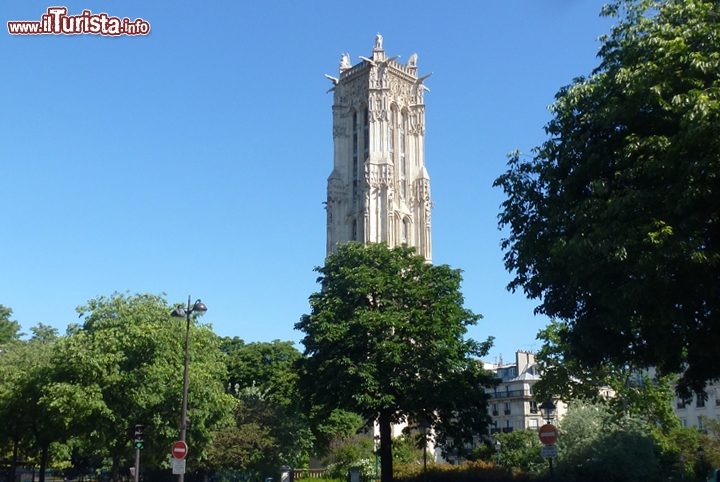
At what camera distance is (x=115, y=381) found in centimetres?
3111

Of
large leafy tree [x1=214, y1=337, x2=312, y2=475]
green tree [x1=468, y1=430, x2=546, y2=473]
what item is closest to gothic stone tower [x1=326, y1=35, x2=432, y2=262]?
green tree [x1=468, y1=430, x2=546, y2=473]

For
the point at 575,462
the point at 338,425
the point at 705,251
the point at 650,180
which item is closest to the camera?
the point at 705,251

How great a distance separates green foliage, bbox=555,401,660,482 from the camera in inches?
1158

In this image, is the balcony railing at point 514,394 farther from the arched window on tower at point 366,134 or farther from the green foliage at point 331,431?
the arched window on tower at point 366,134

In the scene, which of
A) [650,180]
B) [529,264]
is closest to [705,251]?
[650,180]

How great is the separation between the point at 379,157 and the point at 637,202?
65.3m

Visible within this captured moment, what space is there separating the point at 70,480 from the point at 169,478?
56.9 ft

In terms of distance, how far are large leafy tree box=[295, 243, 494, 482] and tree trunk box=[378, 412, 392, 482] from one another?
4 centimetres

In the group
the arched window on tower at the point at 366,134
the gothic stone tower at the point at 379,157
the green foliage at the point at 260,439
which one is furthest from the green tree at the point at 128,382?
the arched window on tower at the point at 366,134

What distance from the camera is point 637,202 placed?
17.0 metres

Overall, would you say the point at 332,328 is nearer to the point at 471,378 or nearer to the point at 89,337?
the point at 471,378

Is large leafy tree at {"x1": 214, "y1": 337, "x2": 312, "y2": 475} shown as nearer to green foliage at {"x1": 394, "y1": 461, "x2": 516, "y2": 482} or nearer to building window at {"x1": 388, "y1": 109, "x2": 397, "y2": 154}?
green foliage at {"x1": 394, "y1": 461, "x2": 516, "y2": 482}

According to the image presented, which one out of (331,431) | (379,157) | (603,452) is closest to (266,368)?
(331,431)

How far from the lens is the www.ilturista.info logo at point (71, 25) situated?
23.7 metres
